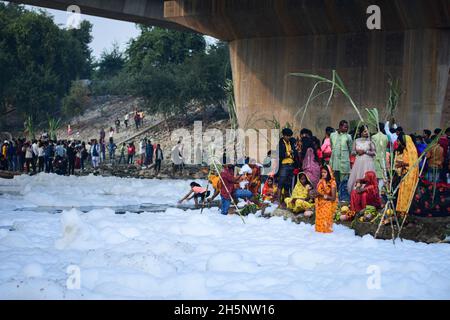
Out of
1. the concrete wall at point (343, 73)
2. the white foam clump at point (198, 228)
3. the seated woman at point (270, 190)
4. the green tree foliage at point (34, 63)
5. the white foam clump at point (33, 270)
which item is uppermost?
the green tree foliage at point (34, 63)

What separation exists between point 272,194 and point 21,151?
56.5ft

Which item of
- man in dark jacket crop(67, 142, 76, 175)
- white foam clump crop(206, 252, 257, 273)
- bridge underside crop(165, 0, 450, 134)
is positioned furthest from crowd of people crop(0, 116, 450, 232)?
man in dark jacket crop(67, 142, 76, 175)

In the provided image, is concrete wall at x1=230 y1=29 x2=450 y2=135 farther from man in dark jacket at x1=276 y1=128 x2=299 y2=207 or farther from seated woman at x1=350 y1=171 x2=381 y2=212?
seated woman at x1=350 y1=171 x2=381 y2=212

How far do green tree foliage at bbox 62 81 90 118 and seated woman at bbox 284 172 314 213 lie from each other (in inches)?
1780

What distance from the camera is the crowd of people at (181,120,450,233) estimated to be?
42.6 ft

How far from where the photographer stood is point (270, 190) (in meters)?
18.0

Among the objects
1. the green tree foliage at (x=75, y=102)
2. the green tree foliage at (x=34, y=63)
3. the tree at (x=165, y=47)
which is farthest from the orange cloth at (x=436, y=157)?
the green tree foliage at (x=34, y=63)

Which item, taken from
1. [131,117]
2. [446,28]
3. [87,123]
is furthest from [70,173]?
[87,123]

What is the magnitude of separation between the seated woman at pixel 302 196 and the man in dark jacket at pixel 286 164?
130 centimetres

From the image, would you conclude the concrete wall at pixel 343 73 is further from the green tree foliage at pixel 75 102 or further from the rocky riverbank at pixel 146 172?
the green tree foliage at pixel 75 102

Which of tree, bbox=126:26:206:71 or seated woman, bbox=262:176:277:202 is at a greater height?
tree, bbox=126:26:206:71

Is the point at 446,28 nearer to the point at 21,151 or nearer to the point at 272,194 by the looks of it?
the point at 272,194

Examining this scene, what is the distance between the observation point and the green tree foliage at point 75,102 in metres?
58.2

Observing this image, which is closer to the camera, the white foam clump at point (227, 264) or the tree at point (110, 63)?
the white foam clump at point (227, 264)
